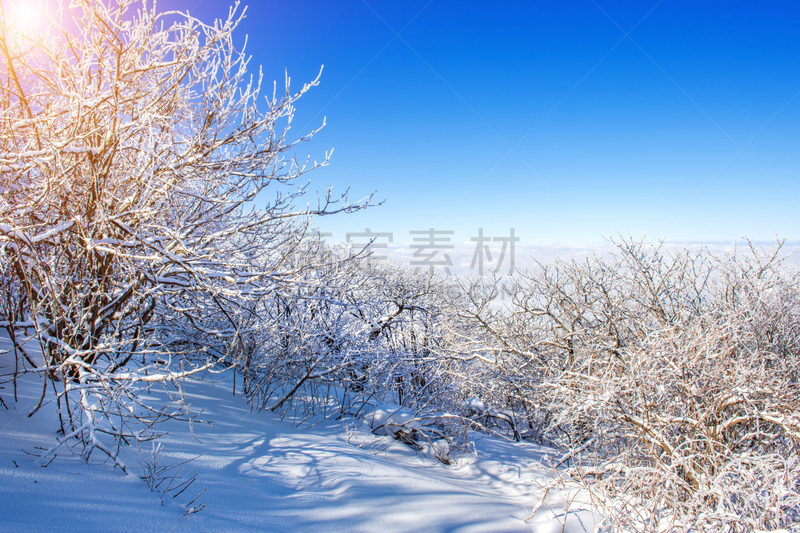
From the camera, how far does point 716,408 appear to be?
9.14 feet

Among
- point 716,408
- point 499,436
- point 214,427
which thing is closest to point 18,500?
point 214,427

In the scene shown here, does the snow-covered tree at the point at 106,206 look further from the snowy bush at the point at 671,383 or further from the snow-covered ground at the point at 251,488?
the snowy bush at the point at 671,383

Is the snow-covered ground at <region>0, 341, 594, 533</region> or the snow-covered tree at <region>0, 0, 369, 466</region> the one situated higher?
the snow-covered tree at <region>0, 0, 369, 466</region>

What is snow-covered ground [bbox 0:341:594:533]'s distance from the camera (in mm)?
1792

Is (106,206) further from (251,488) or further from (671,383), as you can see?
(671,383)

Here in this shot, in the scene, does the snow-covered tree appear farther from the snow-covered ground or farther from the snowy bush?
the snowy bush

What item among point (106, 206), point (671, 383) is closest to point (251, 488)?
point (106, 206)

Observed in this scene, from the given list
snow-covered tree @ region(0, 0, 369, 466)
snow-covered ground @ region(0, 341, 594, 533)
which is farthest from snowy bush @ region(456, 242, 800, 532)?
snow-covered tree @ region(0, 0, 369, 466)

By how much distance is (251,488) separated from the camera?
8.48 feet

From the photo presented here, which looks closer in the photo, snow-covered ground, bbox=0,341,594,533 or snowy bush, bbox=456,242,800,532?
snow-covered ground, bbox=0,341,594,533

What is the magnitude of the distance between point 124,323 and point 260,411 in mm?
2143

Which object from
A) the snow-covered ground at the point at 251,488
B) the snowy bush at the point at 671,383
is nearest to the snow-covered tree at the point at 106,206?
the snow-covered ground at the point at 251,488

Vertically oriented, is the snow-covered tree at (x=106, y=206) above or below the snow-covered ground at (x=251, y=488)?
above

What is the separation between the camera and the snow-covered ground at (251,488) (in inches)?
70.6
